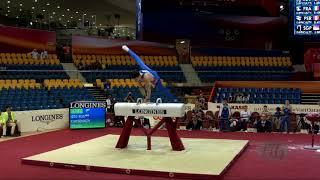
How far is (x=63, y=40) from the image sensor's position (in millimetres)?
30250

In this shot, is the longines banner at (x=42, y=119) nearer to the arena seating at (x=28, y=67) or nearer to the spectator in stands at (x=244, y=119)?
the arena seating at (x=28, y=67)

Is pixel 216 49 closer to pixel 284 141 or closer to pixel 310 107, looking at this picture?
pixel 310 107

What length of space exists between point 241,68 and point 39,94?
1262 cm

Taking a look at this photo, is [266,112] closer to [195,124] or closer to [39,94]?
[195,124]

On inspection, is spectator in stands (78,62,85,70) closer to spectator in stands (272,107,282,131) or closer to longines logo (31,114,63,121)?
longines logo (31,114,63,121)

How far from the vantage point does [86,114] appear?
741 inches

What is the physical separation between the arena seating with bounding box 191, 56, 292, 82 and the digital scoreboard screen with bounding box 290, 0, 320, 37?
3.16 metres

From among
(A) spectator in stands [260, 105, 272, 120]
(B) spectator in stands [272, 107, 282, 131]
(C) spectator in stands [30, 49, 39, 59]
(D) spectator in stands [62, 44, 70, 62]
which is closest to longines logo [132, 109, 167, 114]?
(A) spectator in stands [260, 105, 272, 120]

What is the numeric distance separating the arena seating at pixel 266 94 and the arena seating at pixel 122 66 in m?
4.21

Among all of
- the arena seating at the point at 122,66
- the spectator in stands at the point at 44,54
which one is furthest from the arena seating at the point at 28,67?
the arena seating at the point at 122,66

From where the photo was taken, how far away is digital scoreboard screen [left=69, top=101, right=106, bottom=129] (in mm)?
18625

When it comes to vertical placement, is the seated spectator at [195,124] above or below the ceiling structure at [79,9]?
below

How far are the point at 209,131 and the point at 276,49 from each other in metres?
12.3

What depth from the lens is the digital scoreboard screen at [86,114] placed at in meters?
18.6
